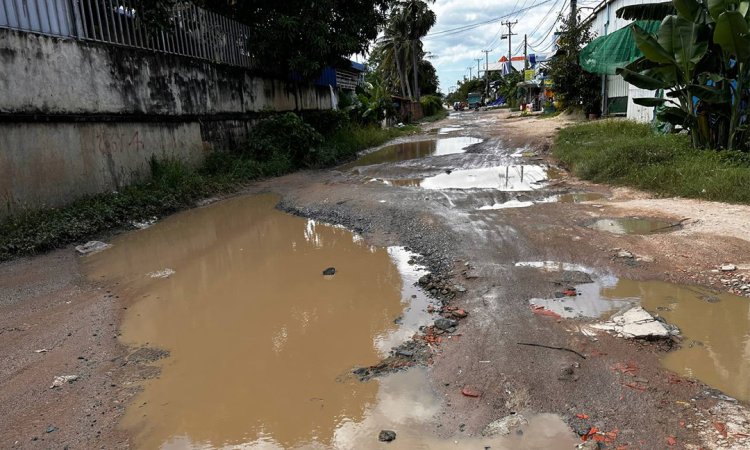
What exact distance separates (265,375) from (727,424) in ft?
8.39

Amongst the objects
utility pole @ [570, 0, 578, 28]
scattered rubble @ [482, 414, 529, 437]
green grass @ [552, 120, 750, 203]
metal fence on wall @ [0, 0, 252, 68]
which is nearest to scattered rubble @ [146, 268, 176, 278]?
scattered rubble @ [482, 414, 529, 437]

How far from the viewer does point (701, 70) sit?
27.7 feet

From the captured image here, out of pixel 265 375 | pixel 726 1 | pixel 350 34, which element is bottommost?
pixel 265 375

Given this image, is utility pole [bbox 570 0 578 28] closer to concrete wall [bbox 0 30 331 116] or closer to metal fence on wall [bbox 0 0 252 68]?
metal fence on wall [bbox 0 0 252 68]

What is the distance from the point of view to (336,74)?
2081cm

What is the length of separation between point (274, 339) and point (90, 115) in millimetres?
6123

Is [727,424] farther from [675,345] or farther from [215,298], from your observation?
[215,298]

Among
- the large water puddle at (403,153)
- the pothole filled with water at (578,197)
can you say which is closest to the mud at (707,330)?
the pothole filled with water at (578,197)

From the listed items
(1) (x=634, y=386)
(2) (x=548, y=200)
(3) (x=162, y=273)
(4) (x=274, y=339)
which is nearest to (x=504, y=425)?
(1) (x=634, y=386)

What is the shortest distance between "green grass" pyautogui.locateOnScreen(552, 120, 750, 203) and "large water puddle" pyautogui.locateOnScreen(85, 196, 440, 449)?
4.40 meters

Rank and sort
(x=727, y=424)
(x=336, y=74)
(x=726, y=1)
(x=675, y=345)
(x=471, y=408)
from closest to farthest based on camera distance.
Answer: (x=727, y=424) → (x=471, y=408) → (x=675, y=345) → (x=726, y=1) → (x=336, y=74)

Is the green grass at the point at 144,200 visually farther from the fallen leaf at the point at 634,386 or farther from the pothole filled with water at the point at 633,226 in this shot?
the pothole filled with water at the point at 633,226

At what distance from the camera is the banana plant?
7.83 metres

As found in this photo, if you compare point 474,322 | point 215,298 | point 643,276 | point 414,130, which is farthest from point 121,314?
point 414,130
